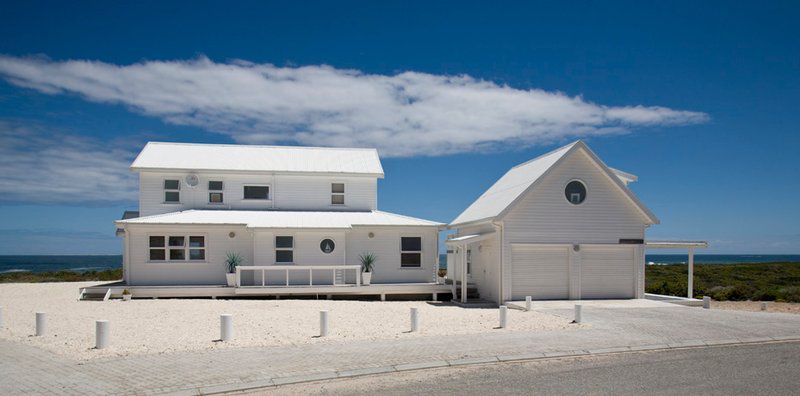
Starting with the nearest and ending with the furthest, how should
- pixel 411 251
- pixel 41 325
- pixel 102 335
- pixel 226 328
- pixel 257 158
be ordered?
1. pixel 102 335
2. pixel 226 328
3. pixel 41 325
4. pixel 411 251
5. pixel 257 158

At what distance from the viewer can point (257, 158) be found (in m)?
32.8

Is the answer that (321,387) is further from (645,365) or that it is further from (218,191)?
(218,191)

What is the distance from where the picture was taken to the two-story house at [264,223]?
2717 centimetres

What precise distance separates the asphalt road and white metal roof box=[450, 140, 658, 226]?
1144 cm

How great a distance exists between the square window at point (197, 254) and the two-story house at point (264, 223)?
1.7 inches

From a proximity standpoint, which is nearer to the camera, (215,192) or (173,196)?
(173,196)

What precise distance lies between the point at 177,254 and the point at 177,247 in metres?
0.34

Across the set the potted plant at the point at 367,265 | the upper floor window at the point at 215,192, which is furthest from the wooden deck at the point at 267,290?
the upper floor window at the point at 215,192

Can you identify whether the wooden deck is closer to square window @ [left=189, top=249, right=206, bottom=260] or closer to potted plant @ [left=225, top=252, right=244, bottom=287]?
potted plant @ [left=225, top=252, right=244, bottom=287]

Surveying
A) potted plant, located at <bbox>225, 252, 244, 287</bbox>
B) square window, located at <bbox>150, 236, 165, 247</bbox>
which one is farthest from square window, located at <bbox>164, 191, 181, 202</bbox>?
potted plant, located at <bbox>225, 252, 244, 287</bbox>

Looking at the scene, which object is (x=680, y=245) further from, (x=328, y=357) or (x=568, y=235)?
(x=328, y=357)

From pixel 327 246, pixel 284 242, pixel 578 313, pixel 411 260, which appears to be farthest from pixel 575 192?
pixel 284 242

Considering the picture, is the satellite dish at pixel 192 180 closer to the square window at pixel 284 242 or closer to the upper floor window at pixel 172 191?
the upper floor window at pixel 172 191

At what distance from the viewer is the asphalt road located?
10.4m
